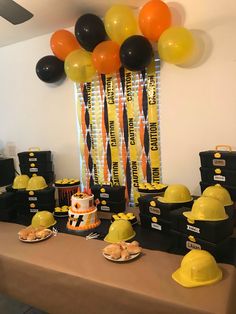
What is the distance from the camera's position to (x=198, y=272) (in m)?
1.12

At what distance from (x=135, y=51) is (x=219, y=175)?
3.13 ft

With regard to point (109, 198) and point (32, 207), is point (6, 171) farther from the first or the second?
point (109, 198)

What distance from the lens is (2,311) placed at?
6.37 ft

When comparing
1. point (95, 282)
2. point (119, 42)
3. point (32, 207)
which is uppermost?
point (119, 42)

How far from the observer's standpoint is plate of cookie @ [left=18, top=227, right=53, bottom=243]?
161 centimetres

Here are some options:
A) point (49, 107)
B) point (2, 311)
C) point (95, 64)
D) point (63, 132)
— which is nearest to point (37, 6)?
point (95, 64)

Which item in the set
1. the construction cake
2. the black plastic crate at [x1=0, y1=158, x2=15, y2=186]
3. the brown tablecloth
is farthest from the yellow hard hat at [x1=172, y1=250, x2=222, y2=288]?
the black plastic crate at [x1=0, y1=158, x2=15, y2=186]

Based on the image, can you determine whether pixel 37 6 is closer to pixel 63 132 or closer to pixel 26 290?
pixel 63 132

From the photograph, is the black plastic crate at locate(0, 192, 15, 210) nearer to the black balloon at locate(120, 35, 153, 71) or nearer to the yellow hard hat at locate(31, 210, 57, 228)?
the yellow hard hat at locate(31, 210, 57, 228)

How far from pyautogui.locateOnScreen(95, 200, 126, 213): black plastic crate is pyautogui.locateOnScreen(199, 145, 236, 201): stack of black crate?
1.93ft

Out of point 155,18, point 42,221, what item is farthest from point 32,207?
point 155,18

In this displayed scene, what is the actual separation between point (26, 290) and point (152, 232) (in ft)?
2.46

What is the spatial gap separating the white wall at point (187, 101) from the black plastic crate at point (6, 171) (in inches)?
17.8

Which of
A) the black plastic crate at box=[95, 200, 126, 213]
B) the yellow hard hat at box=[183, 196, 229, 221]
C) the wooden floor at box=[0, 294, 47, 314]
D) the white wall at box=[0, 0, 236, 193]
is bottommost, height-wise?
the wooden floor at box=[0, 294, 47, 314]
